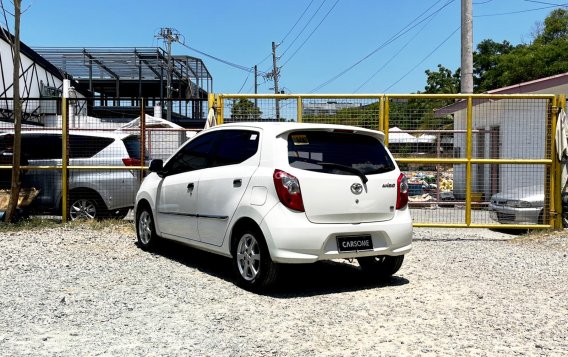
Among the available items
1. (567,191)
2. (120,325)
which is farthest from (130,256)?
(567,191)

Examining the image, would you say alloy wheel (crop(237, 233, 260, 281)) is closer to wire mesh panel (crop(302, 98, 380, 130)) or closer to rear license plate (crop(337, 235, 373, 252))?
rear license plate (crop(337, 235, 373, 252))

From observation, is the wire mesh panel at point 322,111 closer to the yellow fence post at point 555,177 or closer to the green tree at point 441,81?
the yellow fence post at point 555,177

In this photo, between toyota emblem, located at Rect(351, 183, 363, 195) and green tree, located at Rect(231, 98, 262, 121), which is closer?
toyota emblem, located at Rect(351, 183, 363, 195)

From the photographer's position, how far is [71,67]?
36375 mm

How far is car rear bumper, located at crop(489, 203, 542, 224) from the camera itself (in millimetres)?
9398

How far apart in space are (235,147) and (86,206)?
5.23 metres

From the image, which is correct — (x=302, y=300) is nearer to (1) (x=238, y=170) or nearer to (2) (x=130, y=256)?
(1) (x=238, y=170)

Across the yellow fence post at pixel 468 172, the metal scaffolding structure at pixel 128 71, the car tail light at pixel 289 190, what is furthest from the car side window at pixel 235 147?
the metal scaffolding structure at pixel 128 71

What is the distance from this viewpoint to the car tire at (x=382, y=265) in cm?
619

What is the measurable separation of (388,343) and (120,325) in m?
2.20

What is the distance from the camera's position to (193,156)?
6.92 meters

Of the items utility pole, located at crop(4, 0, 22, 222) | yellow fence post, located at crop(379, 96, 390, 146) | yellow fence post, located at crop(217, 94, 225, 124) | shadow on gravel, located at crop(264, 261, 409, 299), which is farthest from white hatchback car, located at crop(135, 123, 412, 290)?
utility pole, located at crop(4, 0, 22, 222)

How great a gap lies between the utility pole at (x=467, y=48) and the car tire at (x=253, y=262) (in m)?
9.85

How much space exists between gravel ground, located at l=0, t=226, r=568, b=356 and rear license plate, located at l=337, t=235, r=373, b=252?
483 millimetres
